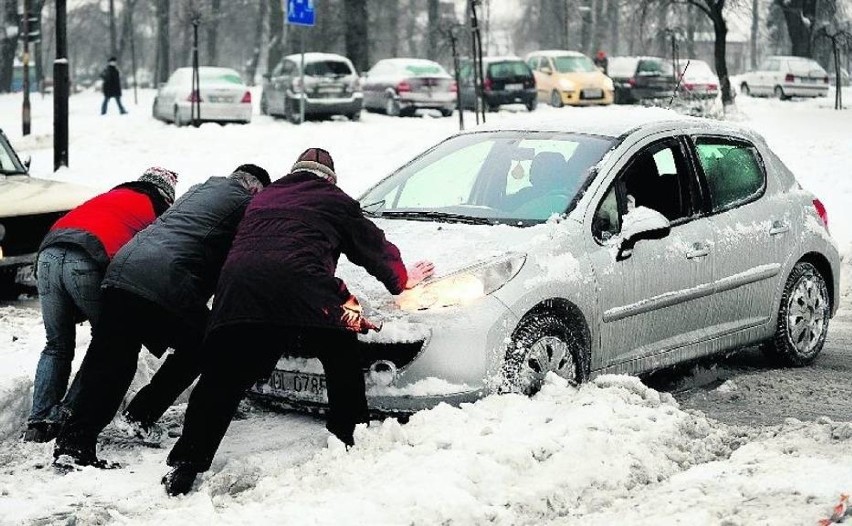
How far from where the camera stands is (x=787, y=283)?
8.32 m

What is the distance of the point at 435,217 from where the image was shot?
23.7 ft

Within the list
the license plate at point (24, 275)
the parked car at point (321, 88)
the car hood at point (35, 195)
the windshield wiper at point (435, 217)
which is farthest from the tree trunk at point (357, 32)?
the windshield wiper at point (435, 217)

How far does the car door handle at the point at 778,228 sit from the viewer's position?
813cm

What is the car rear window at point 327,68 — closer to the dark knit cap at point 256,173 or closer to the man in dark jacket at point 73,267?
the man in dark jacket at point 73,267

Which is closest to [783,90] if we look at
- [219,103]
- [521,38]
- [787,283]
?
[219,103]

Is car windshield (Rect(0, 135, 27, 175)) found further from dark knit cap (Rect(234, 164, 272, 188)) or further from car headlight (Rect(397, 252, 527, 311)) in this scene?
car headlight (Rect(397, 252, 527, 311))

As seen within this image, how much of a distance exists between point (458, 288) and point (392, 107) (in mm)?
25460

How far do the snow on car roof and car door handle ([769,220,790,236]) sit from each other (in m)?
0.62

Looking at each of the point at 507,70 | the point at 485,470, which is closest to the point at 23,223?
the point at 485,470

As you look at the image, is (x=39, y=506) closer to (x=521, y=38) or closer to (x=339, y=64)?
(x=339, y=64)

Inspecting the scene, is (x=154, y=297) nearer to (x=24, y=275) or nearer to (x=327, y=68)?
(x=24, y=275)

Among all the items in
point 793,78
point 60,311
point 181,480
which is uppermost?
point 793,78

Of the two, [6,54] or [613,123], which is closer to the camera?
[613,123]

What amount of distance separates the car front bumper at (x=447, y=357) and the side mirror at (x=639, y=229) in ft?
3.36
